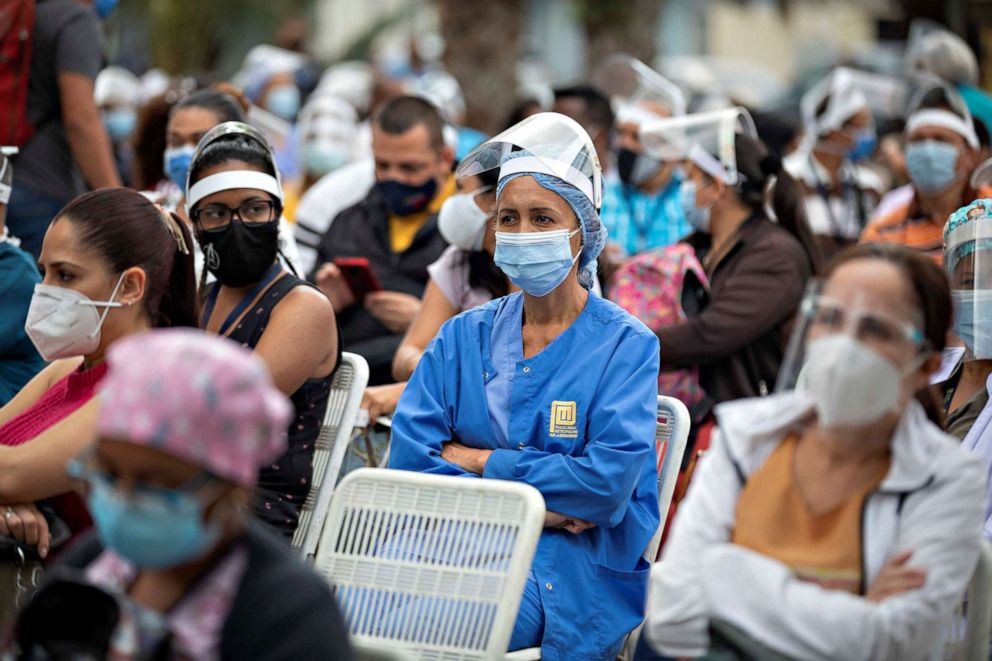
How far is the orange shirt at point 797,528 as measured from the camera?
9.46 ft

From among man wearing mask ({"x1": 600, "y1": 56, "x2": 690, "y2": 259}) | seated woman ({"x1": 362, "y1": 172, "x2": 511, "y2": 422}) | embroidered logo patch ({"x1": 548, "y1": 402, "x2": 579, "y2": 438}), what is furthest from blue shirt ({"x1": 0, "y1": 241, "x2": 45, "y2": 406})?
man wearing mask ({"x1": 600, "y1": 56, "x2": 690, "y2": 259})

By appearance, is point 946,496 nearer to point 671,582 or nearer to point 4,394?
point 671,582

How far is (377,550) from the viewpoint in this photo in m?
3.54

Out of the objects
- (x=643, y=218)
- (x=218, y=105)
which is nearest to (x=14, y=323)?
(x=218, y=105)

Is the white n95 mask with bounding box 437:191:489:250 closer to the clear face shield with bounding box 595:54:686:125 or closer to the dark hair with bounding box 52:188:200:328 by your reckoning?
the dark hair with bounding box 52:188:200:328

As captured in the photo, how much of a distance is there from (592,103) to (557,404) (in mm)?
4891

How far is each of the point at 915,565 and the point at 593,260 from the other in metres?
1.90

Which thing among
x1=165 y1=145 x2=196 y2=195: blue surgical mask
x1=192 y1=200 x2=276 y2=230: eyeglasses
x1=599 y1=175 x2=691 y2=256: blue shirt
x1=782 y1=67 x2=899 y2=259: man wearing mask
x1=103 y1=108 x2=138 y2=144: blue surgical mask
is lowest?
x1=103 y1=108 x2=138 y2=144: blue surgical mask

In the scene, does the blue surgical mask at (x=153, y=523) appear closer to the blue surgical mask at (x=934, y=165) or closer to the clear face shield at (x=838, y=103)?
the blue surgical mask at (x=934, y=165)

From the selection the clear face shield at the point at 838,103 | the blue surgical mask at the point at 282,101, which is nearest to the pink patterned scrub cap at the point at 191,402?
the clear face shield at the point at 838,103

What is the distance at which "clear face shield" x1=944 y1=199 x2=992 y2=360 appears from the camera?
4.00 meters

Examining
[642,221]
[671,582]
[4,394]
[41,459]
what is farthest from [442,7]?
[671,582]

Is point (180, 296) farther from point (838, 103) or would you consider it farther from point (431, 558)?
point (838, 103)

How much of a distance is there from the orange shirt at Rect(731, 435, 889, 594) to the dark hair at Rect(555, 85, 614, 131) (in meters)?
5.75
